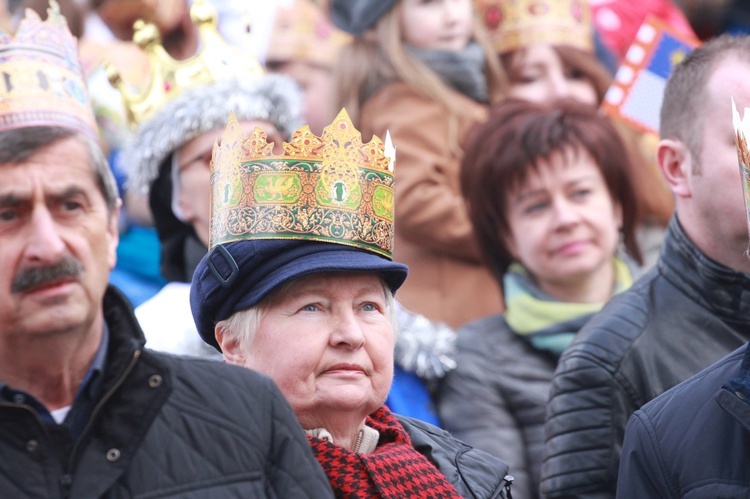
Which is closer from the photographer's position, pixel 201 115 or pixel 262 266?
pixel 262 266

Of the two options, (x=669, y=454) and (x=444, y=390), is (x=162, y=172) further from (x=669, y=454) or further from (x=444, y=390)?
(x=669, y=454)

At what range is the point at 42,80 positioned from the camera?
3.60m

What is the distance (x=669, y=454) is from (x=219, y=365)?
102 cm

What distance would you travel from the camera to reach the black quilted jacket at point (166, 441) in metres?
2.71

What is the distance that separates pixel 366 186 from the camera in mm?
3607

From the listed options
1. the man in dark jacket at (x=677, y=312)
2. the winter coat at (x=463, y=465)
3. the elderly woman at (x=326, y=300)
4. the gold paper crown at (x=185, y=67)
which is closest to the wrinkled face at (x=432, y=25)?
the gold paper crown at (x=185, y=67)

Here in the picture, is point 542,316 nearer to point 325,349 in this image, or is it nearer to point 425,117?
point 425,117

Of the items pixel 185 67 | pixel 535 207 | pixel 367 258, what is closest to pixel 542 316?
pixel 535 207

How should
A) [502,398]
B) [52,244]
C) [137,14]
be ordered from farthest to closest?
[137,14]
[502,398]
[52,244]

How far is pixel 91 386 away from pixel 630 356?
1.69 m

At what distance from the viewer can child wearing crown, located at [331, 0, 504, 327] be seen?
20.6 feet

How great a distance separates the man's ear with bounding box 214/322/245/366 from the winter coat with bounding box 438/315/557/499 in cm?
166

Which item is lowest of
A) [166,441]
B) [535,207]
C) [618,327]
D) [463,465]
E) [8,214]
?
[463,465]

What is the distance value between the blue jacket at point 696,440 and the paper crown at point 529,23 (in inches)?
150
